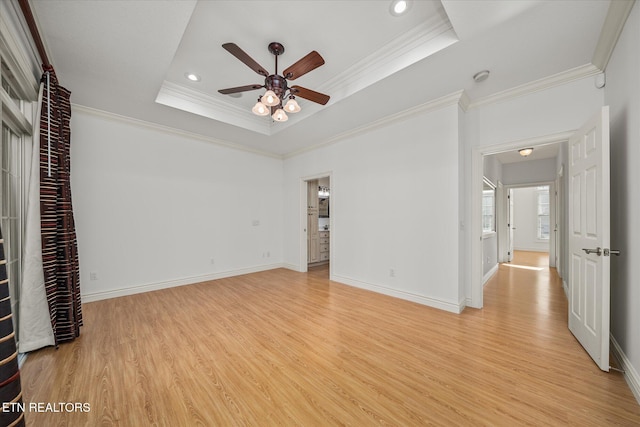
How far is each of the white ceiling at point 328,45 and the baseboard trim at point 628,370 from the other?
267 cm

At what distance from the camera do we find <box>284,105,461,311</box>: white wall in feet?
10.6

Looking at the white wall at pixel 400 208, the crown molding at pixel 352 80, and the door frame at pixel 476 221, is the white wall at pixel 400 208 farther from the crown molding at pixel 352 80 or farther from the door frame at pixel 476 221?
the crown molding at pixel 352 80

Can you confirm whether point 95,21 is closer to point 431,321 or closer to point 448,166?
point 448,166

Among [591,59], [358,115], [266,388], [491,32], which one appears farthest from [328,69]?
[266,388]

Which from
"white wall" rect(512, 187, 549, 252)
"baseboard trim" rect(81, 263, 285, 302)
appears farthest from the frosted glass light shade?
"white wall" rect(512, 187, 549, 252)

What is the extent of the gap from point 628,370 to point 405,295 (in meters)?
2.05

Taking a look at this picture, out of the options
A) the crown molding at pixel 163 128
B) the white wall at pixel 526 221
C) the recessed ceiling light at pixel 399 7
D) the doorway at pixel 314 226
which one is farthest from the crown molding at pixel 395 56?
the white wall at pixel 526 221

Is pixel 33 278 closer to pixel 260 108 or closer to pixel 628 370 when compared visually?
pixel 260 108

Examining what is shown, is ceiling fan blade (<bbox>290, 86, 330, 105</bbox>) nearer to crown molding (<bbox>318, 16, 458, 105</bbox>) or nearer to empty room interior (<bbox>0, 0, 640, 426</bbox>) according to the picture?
empty room interior (<bbox>0, 0, 640, 426</bbox>)

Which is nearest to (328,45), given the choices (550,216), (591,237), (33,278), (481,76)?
(481,76)

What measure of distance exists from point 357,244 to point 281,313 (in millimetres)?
1782

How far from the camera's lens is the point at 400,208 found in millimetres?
3693

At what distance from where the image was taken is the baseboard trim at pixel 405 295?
123 inches

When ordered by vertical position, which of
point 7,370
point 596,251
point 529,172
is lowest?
point 7,370
